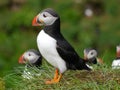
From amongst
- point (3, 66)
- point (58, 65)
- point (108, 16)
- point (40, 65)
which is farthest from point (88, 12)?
point (58, 65)

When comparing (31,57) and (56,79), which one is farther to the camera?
(31,57)

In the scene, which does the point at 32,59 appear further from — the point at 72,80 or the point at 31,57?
the point at 72,80

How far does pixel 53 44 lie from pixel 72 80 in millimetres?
535

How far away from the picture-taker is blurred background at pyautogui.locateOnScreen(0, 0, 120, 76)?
12594 mm

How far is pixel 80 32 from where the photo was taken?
42.5 feet

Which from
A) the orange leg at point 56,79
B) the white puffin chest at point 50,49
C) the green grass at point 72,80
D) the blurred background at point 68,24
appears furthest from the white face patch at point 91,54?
the blurred background at point 68,24

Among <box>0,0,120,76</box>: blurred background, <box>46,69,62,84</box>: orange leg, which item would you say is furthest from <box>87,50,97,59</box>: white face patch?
<box>0,0,120,76</box>: blurred background

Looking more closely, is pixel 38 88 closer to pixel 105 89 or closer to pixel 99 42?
pixel 105 89

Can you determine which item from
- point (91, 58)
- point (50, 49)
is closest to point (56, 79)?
point (50, 49)

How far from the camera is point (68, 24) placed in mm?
13406

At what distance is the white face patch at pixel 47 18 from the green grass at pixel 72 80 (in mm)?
607

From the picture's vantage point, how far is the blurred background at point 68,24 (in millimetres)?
12594

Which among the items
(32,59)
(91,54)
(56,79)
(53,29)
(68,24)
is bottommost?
(68,24)

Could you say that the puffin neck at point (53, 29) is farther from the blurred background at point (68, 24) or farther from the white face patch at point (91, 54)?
the blurred background at point (68, 24)
